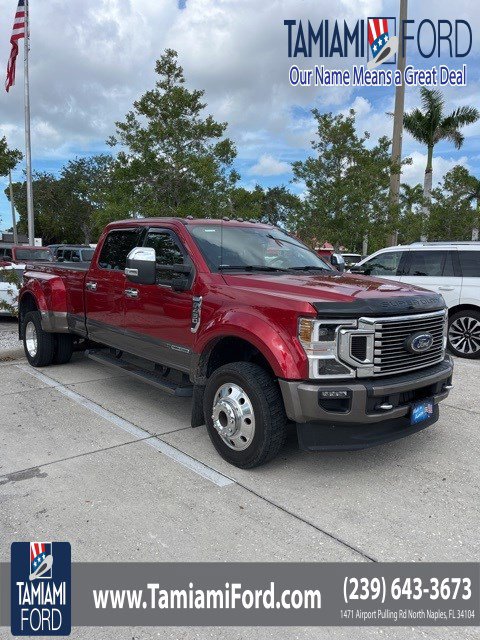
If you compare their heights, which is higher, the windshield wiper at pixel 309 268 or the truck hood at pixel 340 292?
the windshield wiper at pixel 309 268

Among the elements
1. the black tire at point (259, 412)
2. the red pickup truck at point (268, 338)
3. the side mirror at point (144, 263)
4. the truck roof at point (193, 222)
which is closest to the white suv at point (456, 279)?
the truck roof at point (193, 222)

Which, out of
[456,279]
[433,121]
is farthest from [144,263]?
[433,121]

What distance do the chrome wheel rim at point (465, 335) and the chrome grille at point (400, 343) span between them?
454 cm

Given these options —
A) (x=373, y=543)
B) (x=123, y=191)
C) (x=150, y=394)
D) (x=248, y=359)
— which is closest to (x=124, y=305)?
(x=150, y=394)

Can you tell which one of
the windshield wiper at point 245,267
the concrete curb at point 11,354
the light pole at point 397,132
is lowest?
the concrete curb at point 11,354

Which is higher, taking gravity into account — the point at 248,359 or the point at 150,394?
the point at 248,359

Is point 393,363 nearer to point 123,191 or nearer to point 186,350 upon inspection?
point 186,350

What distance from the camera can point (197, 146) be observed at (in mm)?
14305

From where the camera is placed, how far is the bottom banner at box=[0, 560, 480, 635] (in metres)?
2.45

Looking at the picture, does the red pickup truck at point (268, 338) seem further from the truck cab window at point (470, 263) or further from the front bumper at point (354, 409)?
the truck cab window at point (470, 263)

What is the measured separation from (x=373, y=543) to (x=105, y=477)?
195 centimetres

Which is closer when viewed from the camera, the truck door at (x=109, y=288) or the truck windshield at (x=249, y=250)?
the truck windshield at (x=249, y=250)

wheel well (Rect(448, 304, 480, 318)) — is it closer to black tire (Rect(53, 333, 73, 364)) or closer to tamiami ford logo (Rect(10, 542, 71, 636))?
black tire (Rect(53, 333, 73, 364))

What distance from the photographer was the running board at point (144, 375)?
14.7ft
